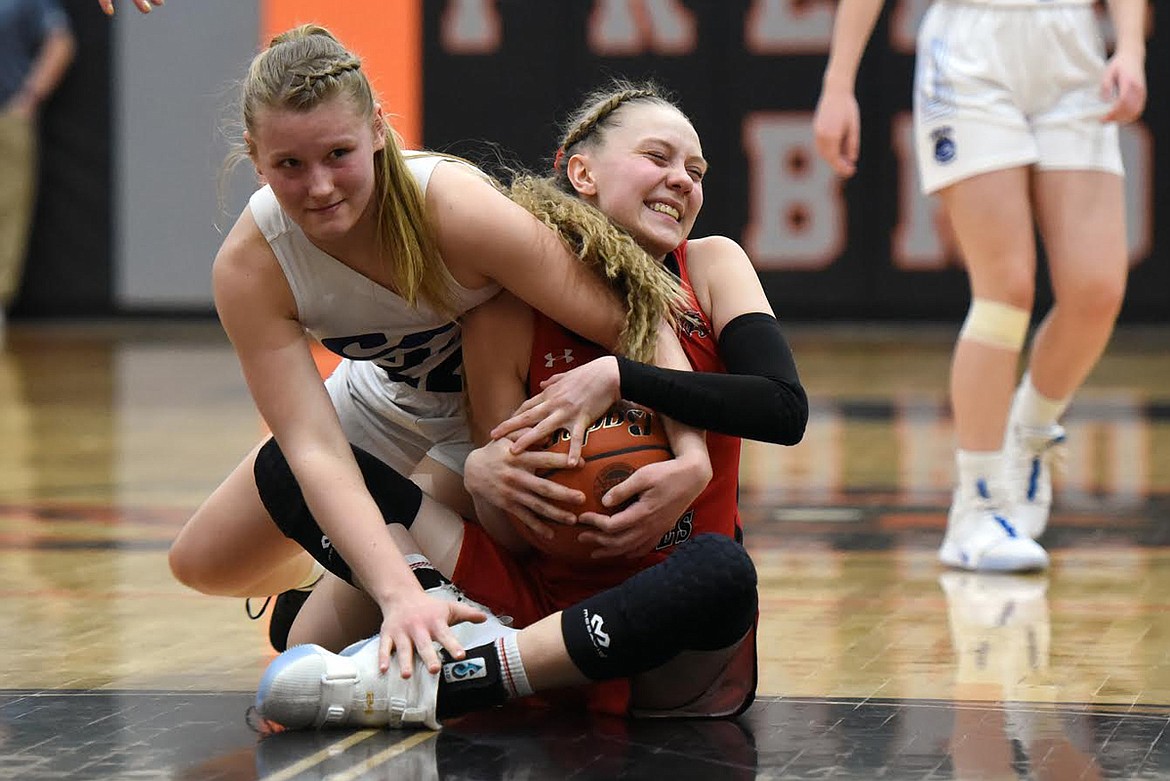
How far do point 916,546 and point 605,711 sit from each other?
1.78 m

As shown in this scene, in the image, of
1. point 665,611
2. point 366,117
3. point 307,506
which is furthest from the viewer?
point 307,506

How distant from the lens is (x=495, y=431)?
2863 millimetres

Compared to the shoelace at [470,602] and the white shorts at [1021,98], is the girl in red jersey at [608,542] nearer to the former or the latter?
the shoelace at [470,602]

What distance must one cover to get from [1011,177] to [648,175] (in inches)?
58.8

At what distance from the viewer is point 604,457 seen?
2824 mm

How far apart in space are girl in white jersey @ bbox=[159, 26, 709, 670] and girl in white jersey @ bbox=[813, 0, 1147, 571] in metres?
1.55

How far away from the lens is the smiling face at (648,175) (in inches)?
118

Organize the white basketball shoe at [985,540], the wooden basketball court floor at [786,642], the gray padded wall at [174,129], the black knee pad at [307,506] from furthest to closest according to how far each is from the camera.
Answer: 1. the gray padded wall at [174,129]
2. the white basketball shoe at [985,540]
3. the black knee pad at [307,506]
4. the wooden basketball court floor at [786,642]

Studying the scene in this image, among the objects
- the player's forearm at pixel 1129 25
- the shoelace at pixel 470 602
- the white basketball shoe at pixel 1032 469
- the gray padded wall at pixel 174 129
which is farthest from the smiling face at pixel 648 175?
the gray padded wall at pixel 174 129

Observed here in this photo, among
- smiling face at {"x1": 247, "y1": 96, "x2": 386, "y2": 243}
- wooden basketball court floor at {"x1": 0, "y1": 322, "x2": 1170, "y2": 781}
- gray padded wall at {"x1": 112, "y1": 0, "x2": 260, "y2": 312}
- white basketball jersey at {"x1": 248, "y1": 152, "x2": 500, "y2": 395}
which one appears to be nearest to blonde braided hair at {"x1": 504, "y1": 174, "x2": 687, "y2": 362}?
white basketball jersey at {"x1": 248, "y1": 152, "x2": 500, "y2": 395}

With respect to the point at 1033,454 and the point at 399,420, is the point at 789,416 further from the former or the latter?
the point at 1033,454

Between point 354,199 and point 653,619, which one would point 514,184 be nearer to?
point 354,199

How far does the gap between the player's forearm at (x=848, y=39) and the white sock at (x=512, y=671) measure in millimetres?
2079

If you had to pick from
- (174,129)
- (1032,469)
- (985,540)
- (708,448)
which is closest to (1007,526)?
(985,540)
